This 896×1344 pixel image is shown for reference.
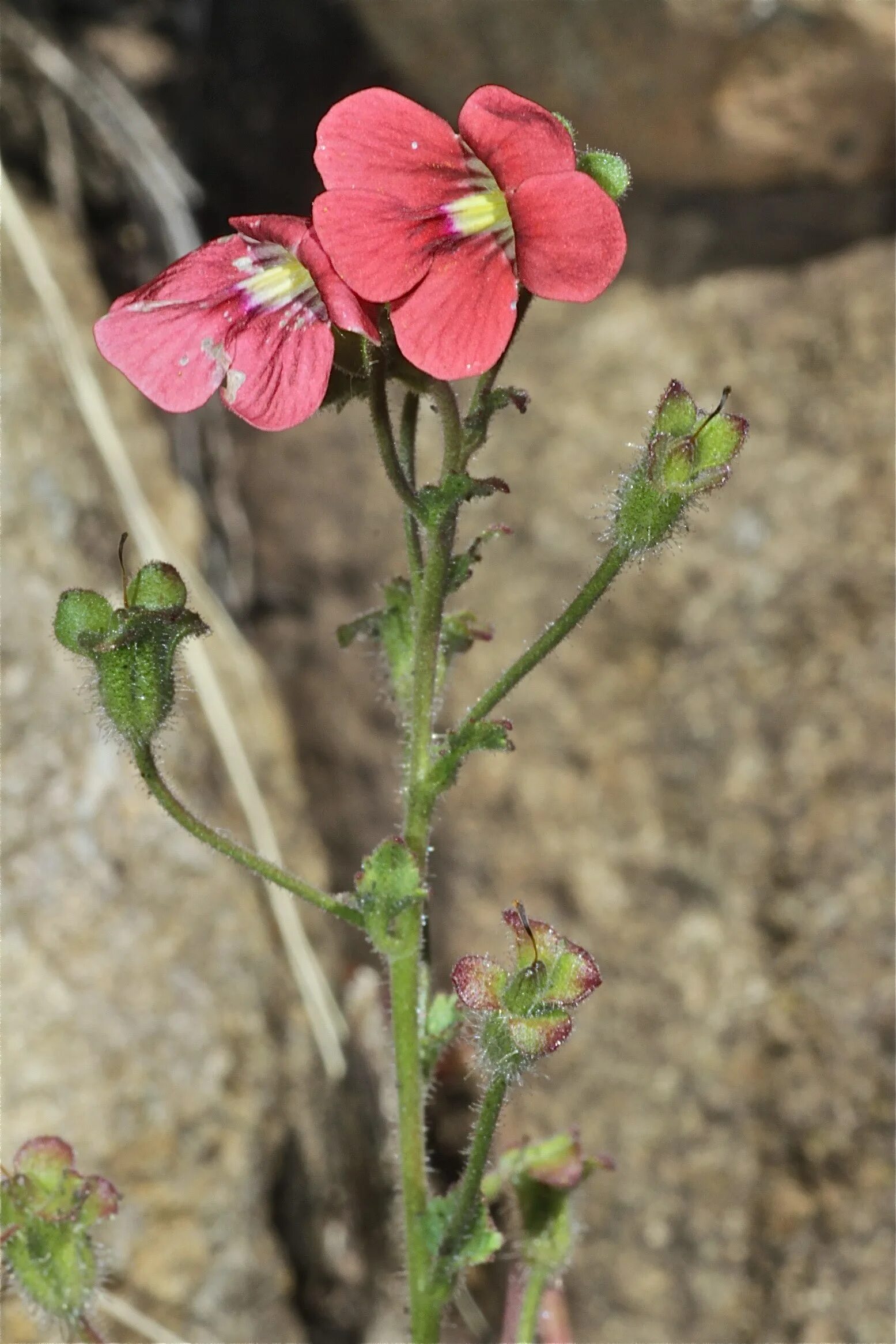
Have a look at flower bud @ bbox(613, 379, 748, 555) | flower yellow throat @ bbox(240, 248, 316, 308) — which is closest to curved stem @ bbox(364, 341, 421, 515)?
flower yellow throat @ bbox(240, 248, 316, 308)

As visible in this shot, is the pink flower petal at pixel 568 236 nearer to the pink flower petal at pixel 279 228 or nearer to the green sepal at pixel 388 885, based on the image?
the pink flower petal at pixel 279 228

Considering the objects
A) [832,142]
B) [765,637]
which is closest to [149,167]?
[832,142]

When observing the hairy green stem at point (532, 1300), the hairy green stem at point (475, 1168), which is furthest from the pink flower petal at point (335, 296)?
the hairy green stem at point (532, 1300)

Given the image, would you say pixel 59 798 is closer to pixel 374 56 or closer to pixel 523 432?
pixel 523 432

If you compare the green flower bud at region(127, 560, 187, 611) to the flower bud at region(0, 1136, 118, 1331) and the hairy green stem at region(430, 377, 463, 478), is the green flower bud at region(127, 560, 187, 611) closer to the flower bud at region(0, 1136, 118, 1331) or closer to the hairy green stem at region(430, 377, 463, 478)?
the hairy green stem at region(430, 377, 463, 478)

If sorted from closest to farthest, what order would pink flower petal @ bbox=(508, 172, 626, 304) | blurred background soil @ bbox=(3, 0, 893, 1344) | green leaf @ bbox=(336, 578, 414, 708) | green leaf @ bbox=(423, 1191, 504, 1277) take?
1. pink flower petal @ bbox=(508, 172, 626, 304)
2. green leaf @ bbox=(423, 1191, 504, 1277)
3. green leaf @ bbox=(336, 578, 414, 708)
4. blurred background soil @ bbox=(3, 0, 893, 1344)
